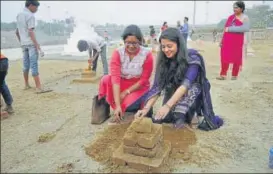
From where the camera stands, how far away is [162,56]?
304 centimetres

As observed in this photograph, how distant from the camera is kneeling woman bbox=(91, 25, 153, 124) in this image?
3311 millimetres

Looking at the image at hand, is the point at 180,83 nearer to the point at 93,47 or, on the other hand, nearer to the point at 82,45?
the point at 82,45

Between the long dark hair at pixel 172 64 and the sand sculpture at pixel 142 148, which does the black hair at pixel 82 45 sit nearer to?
the long dark hair at pixel 172 64

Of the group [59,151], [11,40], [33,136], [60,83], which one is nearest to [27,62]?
[60,83]

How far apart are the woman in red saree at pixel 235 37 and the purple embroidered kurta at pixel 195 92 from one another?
10.2 feet

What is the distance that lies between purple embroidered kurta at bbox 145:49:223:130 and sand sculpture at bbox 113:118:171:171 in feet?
2.41

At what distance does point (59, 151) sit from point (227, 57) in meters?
4.52

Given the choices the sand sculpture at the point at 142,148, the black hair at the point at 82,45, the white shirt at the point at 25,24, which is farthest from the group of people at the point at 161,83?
the black hair at the point at 82,45

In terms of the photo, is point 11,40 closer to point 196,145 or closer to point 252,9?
point 252,9

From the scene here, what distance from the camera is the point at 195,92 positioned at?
10.3 feet

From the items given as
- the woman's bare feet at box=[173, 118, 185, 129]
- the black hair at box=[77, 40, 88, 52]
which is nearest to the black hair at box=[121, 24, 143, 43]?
the woman's bare feet at box=[173, 118, 185, 129]

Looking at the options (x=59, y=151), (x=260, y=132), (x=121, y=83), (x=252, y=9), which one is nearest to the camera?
(x=59, y=151)

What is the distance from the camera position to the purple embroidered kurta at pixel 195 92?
300cm

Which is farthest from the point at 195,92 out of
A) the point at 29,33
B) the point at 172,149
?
the point at 29,33
